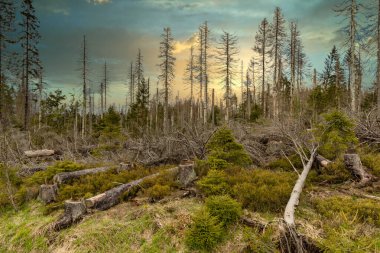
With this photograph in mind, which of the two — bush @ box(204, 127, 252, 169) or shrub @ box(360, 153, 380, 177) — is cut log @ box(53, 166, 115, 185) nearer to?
bush @ box(204, 127, 252, 169)

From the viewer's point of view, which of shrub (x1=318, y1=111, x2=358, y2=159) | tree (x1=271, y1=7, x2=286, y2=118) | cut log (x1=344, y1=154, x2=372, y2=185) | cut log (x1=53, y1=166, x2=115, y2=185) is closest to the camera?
cut log (x1=344, y1=154, x2=372, y2=185)

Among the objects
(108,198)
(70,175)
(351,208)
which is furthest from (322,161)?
(70,175)

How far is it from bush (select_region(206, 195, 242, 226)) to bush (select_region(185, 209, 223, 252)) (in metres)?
0.28

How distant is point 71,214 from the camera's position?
635cm

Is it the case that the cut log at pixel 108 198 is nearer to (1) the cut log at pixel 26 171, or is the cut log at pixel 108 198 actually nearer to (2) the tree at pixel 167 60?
(1) the cut log at pixel 26 171

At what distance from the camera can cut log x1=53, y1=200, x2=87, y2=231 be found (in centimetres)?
617

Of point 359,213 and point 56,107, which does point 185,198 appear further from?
point 56,107

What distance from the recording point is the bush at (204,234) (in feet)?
15.7

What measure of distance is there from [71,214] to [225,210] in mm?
3814

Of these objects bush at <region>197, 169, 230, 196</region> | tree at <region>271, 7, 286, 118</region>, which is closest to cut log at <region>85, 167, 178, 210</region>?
bush at <region>197, 169, 230, 196</region>

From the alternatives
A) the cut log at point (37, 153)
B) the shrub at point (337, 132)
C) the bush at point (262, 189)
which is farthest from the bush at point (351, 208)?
the cut log at point (37, 153)

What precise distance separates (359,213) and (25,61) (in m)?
26.8

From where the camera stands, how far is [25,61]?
76.4 feet

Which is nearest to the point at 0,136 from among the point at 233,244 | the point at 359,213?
the point at 233,244
